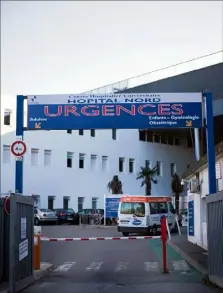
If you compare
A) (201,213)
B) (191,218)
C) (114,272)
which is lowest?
(114,272)

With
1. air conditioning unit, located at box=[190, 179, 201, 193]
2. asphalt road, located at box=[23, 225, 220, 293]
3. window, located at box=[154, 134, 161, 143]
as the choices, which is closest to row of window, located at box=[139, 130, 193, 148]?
window, located at box=[154, 134, 161, 143]

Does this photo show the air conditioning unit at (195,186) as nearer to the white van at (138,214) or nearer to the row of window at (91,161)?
the white van at (138,214)

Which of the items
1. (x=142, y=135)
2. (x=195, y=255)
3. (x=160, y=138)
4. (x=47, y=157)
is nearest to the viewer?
(x=195, y=255)

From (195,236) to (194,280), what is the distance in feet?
36.9

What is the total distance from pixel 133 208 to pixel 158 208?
2.06 m

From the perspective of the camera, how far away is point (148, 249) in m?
22.4

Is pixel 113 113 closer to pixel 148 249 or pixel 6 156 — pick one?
pixel 148 249

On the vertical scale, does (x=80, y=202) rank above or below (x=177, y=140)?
below

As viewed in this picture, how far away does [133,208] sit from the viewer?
3022 centimetres

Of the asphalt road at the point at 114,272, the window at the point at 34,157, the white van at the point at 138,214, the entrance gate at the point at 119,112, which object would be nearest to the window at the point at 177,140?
the window at the point at 34,157

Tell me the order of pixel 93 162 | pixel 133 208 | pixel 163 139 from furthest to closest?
pixel 163 139, pixel 93 162, pixel 133 208

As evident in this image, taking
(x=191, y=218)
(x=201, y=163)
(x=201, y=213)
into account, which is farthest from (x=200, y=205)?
(x=201, y=163)

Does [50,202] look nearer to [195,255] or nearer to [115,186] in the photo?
[115,186]

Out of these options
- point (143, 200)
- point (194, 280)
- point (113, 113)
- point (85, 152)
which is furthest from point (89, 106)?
point (85, 152)
